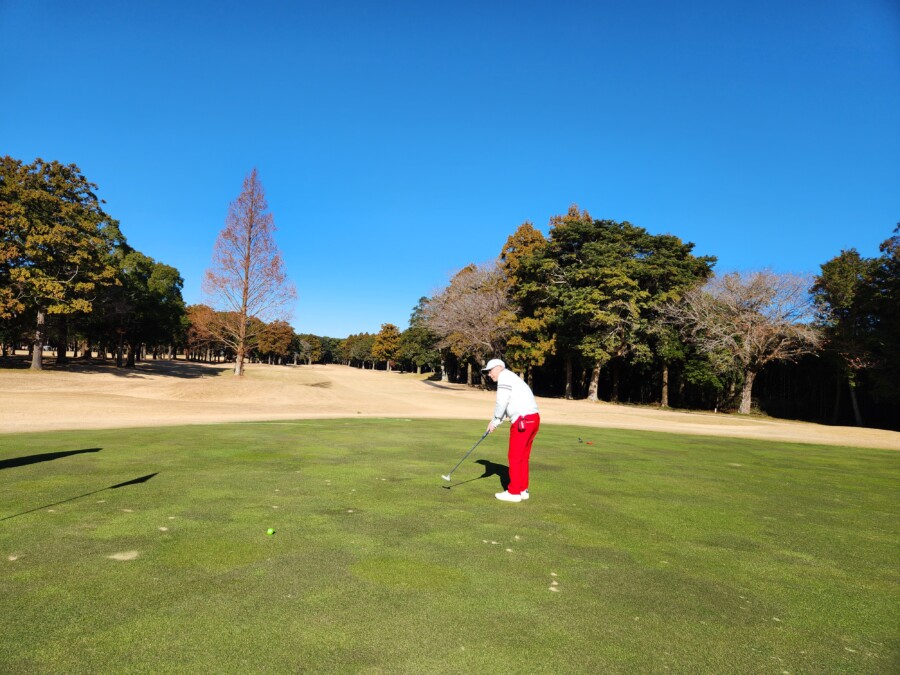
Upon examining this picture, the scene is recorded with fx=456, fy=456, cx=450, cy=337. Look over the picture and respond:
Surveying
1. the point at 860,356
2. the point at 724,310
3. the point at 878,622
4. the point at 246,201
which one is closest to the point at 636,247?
the point at 724,310

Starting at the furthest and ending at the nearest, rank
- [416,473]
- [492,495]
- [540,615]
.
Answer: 1. [416,473]
2. [492,495]
3. [540,615]

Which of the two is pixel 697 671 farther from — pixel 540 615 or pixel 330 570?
pixel 330 570

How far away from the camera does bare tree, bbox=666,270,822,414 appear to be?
31.4m

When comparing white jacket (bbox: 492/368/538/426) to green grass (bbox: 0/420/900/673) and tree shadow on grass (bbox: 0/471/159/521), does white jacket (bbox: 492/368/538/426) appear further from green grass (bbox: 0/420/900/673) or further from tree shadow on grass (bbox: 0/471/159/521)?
tree shadow on grass (bbox: 0/471/159/521)

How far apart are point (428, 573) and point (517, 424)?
10.6 ft

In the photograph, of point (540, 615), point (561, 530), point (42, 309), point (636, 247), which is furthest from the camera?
point (636, 247)

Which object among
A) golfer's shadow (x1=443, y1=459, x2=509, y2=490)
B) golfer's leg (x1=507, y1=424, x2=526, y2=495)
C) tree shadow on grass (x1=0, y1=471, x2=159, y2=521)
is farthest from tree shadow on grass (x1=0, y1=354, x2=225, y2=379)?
golfer's leg (x1=507, y1=424, x2=526, y2=495)

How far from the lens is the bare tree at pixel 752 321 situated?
31391 mm

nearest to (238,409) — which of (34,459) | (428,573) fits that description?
(34,459)

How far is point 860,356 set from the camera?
28.7 metres

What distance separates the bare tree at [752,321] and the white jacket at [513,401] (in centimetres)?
3004

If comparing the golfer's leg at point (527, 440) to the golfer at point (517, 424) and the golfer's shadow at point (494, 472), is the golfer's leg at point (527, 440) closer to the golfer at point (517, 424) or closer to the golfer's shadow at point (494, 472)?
the golfer at point (517, 424)

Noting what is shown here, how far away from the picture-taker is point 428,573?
419 centimetres

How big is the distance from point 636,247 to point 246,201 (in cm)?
3188
